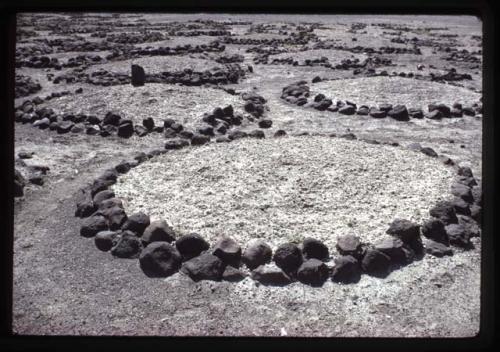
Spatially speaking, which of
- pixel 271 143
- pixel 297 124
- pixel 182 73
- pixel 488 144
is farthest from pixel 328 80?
pixel 488 144

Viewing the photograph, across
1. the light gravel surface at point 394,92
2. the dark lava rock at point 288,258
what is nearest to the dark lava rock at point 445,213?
the dark lava rock at point 288,258

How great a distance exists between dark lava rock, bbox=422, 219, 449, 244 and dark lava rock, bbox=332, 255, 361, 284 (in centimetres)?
119

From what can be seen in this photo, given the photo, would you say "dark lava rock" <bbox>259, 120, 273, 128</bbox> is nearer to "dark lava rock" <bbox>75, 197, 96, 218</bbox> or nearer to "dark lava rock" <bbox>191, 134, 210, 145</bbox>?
"dark lava rock" <bbox>191, 134, 210, 145</bbox>

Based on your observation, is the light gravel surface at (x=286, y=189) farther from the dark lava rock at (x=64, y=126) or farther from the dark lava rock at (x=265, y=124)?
the dark lava rock at (x=64, y=126)

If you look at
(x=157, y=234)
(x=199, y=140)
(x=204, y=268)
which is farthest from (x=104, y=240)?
(x=199, y=140)

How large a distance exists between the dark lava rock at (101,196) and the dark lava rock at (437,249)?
4.01 m

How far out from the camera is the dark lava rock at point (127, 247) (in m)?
5.72

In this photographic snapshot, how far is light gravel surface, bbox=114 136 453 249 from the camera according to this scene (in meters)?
6.23

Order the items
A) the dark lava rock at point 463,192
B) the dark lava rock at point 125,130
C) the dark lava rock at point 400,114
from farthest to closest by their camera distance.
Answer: the dark lava rock at point 400,114, the dark lava rock at point 125,130, the dark lava rock at point 463,192

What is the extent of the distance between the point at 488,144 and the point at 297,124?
8.74 m

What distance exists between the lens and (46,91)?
1523cm

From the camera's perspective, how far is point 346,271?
5297mm

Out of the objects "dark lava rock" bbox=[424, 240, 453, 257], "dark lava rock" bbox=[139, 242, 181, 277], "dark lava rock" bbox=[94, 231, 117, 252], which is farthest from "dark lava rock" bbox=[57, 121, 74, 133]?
"dark lava rock" bbox=[424, 240, 453, 257]

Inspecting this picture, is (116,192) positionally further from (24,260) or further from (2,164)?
(2,164)
